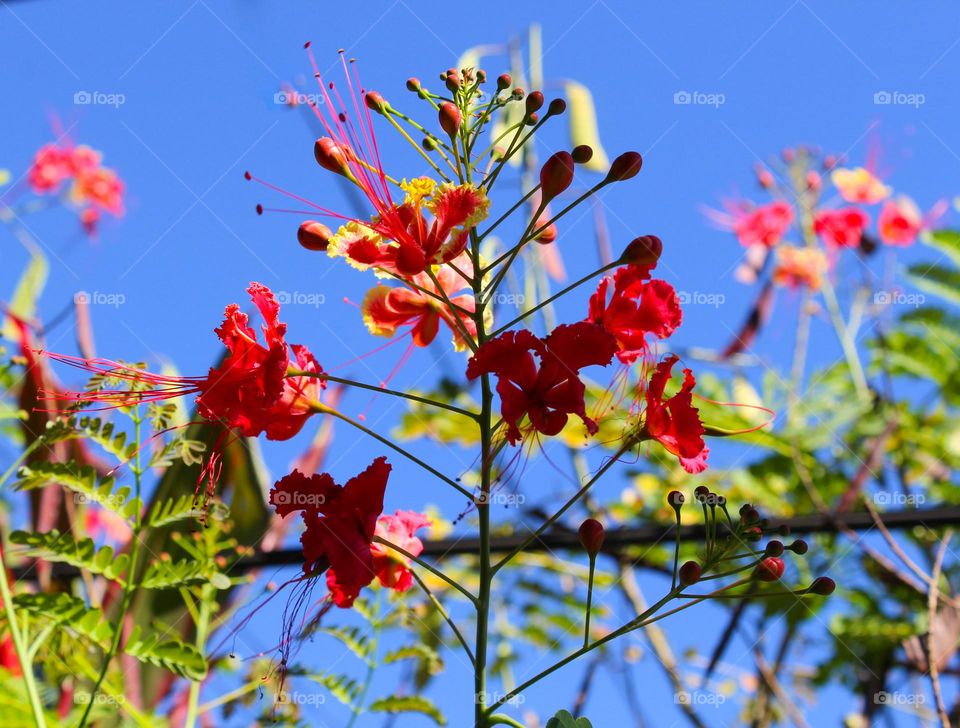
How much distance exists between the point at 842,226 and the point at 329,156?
8.85 feet

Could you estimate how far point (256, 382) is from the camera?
1.05 metres

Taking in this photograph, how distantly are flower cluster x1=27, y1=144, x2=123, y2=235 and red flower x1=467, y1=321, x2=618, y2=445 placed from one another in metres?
3.08

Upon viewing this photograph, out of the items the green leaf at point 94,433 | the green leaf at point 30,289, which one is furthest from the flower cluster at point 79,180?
the green leaf at point 94,433

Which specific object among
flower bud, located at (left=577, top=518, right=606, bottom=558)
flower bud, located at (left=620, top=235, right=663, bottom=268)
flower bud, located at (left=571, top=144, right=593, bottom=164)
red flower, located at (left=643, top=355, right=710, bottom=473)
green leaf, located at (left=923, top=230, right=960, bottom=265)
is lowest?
flower bud, located at (left=577, top=518, right=606, bottom=558)

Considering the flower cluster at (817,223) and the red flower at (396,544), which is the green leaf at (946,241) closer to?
the flower cluster at (817,223)

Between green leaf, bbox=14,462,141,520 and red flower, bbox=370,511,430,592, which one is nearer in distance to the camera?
red flower, bbox=370,511,430,592

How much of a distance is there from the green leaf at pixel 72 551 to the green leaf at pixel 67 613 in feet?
0.17

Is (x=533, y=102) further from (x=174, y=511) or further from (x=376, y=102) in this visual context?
(x=174, y=511)

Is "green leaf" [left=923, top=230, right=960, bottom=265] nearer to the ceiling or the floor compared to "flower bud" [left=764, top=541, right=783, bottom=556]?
nearer to the ceiling

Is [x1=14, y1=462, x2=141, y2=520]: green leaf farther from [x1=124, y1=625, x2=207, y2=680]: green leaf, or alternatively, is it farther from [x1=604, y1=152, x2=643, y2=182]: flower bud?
[x1=604, y1=152, x2=643, y2=182]: flower bud

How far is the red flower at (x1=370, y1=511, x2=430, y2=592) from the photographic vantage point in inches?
44.6

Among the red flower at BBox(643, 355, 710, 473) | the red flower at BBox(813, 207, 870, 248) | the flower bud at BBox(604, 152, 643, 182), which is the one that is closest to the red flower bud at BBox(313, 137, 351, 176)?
the flower bud at BBox(604, 152, 643, 182)

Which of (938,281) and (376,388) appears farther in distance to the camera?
(938,281)

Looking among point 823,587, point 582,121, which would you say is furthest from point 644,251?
point 582,121
